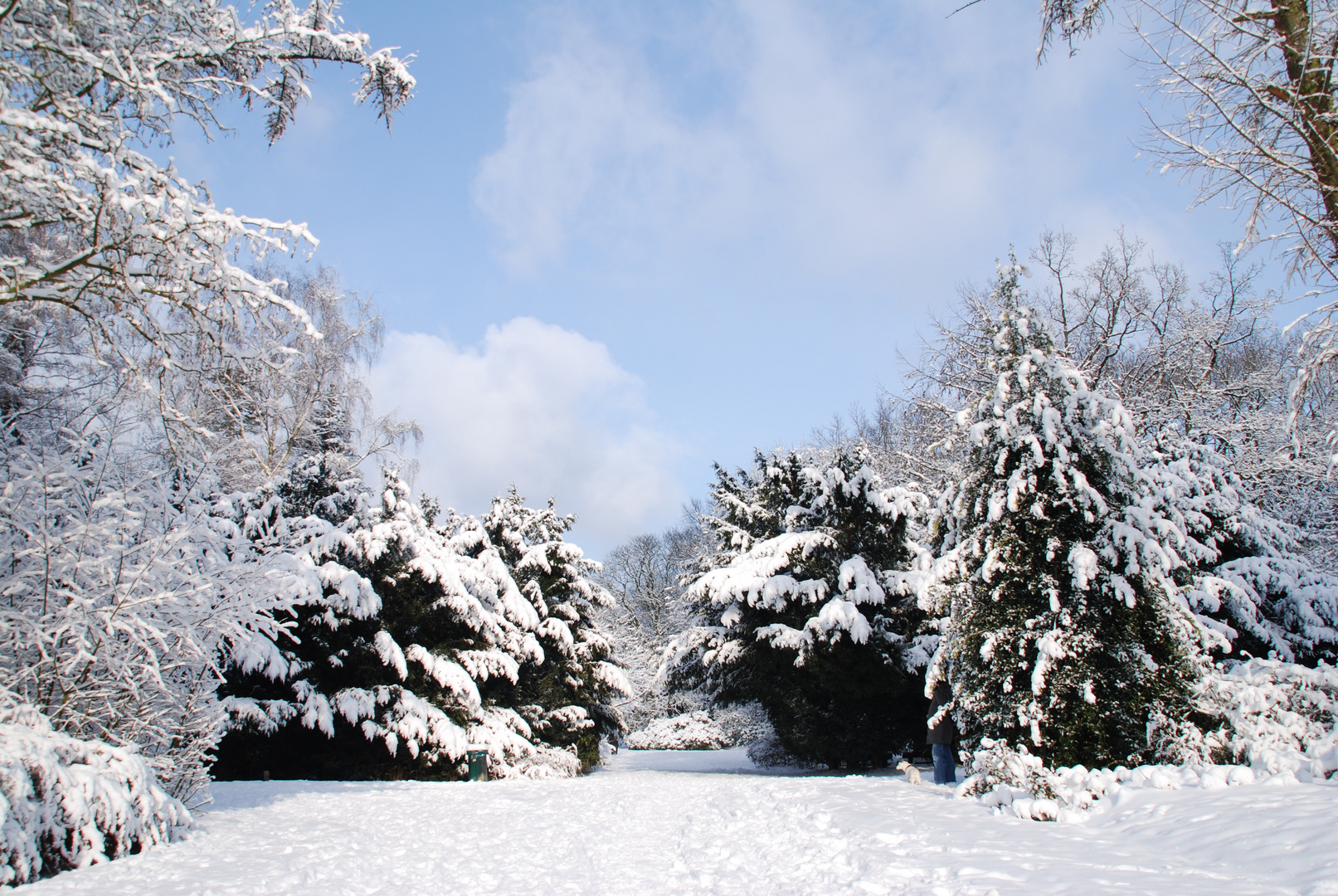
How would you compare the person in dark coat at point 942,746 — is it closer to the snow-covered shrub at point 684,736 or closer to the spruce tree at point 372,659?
the spruce tree at point 372,659

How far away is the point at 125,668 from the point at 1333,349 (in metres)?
9.18

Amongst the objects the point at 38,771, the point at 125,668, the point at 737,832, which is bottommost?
the point at 737,832

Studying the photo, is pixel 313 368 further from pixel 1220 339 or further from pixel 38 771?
pixel 1220 339

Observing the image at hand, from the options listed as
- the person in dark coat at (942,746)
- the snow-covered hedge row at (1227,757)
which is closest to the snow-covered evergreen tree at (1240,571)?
the snow-covered hedge row at (1227,757)

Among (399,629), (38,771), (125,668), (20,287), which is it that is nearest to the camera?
(20,287)

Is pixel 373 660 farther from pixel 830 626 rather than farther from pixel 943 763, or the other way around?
pixel 943 763

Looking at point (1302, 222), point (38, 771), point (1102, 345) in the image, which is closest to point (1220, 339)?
point (1102, 345)

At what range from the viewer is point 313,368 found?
727 inches

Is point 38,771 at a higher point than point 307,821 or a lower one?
higher

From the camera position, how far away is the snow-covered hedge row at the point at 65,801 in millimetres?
4184

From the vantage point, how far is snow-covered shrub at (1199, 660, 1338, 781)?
5.52 meters

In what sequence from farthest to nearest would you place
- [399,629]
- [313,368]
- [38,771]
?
[313,368], [399,629], [38,771]

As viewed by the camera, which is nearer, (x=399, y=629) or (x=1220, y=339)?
(x=399, y=629)

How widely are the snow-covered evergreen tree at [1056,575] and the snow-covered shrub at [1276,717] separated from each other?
0.36 m
